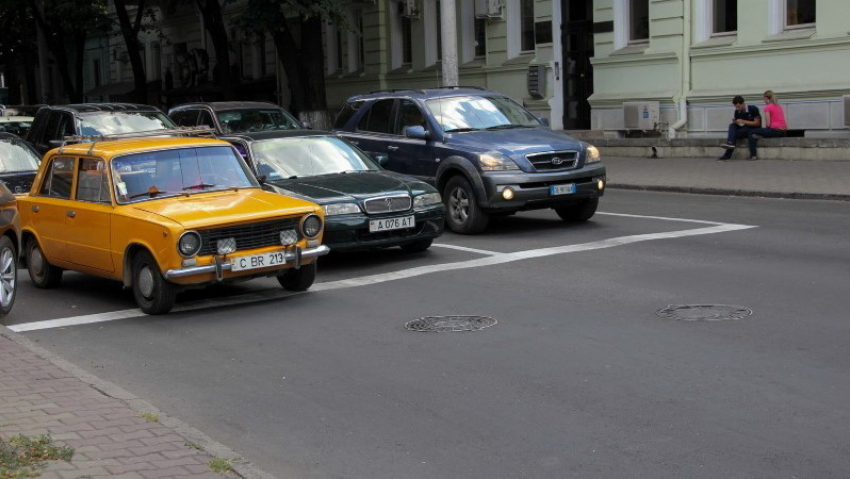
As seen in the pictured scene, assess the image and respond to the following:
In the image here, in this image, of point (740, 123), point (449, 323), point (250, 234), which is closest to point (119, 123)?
point (250, 234)

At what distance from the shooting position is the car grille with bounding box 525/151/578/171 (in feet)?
47.3

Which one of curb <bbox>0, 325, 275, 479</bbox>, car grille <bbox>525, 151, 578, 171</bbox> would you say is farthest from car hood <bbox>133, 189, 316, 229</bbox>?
car grille <bbox>525, 151, 578, 171</bbox>

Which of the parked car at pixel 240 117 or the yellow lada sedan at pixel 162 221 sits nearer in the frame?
the yellow lada sedan at pixel 162 221

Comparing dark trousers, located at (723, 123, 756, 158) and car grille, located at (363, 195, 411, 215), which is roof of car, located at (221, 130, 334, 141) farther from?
dark trousers, located at (723, 123, 756, 158)

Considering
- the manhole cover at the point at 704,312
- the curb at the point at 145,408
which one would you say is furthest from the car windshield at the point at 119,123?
the manhole cover at the point at 704,312

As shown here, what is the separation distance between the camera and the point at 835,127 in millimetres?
23172

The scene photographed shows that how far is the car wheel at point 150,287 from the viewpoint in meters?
10.0

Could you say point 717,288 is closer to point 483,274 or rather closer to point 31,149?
point 483,274

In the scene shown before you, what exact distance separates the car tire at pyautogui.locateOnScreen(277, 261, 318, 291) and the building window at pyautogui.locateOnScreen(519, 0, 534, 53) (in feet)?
70.0

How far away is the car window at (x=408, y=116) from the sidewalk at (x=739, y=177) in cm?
576

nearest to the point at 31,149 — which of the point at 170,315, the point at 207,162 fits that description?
the point at 207,162

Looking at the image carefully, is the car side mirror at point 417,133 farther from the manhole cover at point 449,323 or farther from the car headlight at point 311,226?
the manhole cover at point 449,323

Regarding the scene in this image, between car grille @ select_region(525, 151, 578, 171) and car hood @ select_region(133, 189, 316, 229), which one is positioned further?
car grille @ select_region(525, 151, 578, 171)

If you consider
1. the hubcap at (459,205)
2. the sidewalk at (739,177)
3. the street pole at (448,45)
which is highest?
the street pole at (448,45)
